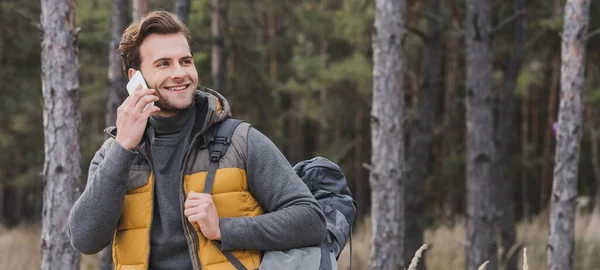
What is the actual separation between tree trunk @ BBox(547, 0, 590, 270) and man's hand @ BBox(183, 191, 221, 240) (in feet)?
18.9

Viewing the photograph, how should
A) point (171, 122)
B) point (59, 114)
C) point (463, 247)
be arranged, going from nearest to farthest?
point (171, 122), point (59, 114), point (463, 247)

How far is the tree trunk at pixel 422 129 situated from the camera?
12273mm

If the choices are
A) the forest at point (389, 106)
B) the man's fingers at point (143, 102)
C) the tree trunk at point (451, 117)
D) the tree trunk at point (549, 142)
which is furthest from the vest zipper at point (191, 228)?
the tree trunk at point (451, 117)

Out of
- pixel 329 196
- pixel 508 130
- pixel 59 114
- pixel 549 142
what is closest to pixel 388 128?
pixel 59 114

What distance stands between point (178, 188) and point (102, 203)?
279mm

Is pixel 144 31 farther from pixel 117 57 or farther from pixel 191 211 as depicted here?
pixel 117 57

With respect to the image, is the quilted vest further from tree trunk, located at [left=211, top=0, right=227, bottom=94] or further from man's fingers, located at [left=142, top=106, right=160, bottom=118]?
tree trunk, located at [left=211, top=0, right=227, bottom=94]

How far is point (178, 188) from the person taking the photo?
2953mm

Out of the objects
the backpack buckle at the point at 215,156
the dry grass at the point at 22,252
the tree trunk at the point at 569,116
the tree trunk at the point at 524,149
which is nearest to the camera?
the backpack buckle at the point at 215,156

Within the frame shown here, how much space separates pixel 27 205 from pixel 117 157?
103 feet

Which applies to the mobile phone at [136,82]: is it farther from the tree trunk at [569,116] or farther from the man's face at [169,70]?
the tree trunk at [569,116]

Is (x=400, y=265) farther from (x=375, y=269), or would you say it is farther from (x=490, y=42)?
(x=490, y=42)

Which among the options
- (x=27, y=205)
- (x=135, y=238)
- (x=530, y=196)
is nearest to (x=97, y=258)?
(x=135, y=238)

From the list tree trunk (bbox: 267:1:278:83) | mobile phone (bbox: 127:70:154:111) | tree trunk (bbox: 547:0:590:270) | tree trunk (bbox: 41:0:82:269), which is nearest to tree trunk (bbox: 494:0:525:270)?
tree trunk (bbox: 547:0:590:270)
